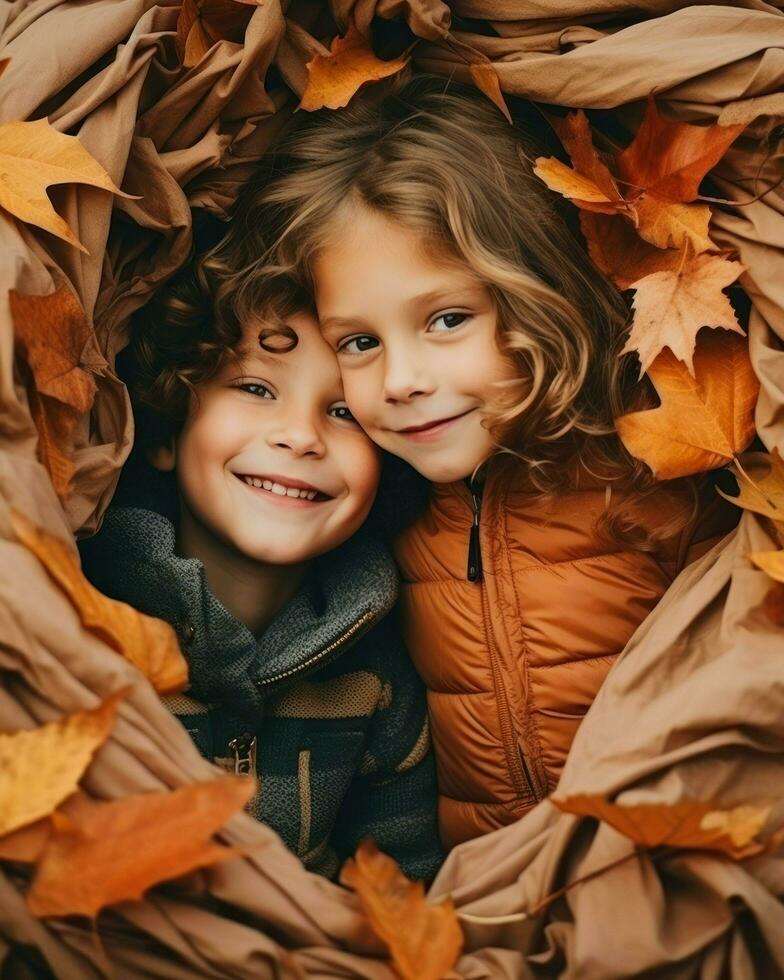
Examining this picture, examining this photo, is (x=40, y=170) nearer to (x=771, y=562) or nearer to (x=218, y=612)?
(x=218, y=612)

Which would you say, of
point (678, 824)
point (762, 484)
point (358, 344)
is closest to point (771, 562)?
point (762, 484)

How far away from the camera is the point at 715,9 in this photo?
135 centimetres

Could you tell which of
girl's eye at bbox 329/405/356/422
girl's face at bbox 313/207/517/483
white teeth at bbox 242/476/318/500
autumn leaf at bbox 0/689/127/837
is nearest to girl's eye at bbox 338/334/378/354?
girl's face at bbox 313/207/517/483

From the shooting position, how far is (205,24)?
143cm

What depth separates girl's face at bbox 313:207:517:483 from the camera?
4.77 feet

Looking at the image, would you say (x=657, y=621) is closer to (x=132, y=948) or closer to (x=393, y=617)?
(x=393, y=617)

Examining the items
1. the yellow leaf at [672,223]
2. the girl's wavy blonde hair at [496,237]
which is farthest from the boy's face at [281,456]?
the yellow leaf at [672,223]

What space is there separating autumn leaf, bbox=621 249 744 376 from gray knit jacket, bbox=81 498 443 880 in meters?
0.55

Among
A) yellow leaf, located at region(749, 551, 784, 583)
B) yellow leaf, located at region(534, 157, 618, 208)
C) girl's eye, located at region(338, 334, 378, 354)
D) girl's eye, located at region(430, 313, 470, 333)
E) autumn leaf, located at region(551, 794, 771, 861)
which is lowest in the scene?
autumn leaf, located at region(551, 794, 771, 861)

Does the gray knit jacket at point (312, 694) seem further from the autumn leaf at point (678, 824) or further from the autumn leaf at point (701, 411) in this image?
the autumn leaf at point (678, 824)

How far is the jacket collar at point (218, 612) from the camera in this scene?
1.51m

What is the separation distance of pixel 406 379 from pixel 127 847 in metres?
0.72

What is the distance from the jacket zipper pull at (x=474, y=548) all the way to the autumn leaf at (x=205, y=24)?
702 millimetres

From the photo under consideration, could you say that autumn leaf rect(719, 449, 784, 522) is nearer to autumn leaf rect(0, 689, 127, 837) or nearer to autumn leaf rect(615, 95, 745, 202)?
autumn leaf rect(615, 95, 745, 202)
